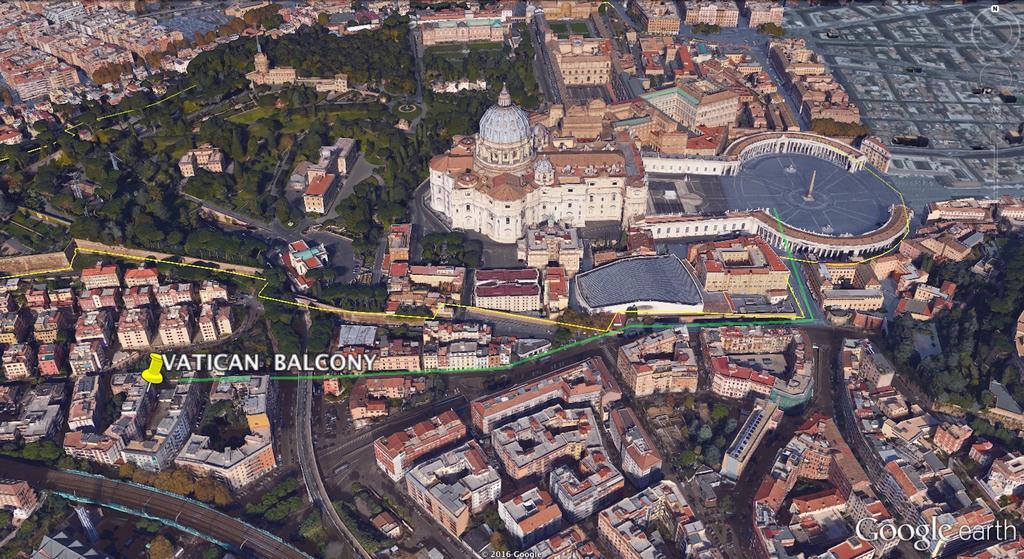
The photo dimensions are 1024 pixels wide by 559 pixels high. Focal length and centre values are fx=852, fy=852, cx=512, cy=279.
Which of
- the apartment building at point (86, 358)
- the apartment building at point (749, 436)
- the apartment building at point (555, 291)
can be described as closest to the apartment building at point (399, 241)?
the apartment building at point (555, 291)

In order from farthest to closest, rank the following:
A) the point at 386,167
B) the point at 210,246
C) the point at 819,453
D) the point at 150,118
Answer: the point at 150,118, the point at 386,167, the point at 210,246, the point at 819,453

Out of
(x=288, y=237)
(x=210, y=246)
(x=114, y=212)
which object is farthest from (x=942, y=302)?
(x=114, y=212)

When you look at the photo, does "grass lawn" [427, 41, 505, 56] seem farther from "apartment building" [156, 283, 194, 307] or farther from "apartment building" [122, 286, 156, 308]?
"apartment building" [122, 286, 156, 308]

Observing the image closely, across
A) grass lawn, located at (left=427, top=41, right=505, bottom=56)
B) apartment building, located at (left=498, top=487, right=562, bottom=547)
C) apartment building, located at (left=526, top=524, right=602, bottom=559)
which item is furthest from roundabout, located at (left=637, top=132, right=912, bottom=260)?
grass lawn, located at (left=427, top=41, right=505, bottom=56)

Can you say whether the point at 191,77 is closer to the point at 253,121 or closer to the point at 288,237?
the point at 253,121

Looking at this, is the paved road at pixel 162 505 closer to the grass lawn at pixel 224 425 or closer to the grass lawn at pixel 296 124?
the grass lawn at pixel 224 425

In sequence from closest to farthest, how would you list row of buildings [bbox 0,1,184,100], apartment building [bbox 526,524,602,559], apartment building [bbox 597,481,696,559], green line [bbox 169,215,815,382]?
1. apartment building [bbox 526,524,602,559]
2. apartment building [bbox 597,481,696,559]
3. green line [bbox 169,215,815,382]
4. row of buildings [bbox 0,1,184,100]

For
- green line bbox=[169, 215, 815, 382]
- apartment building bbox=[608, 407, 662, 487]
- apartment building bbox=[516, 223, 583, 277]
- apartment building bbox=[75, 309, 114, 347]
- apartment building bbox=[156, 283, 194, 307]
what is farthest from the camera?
apartment building bbox=[516, 223, 583, 277]

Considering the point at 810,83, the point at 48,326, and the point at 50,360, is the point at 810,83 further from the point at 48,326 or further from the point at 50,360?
the point at 50,360
